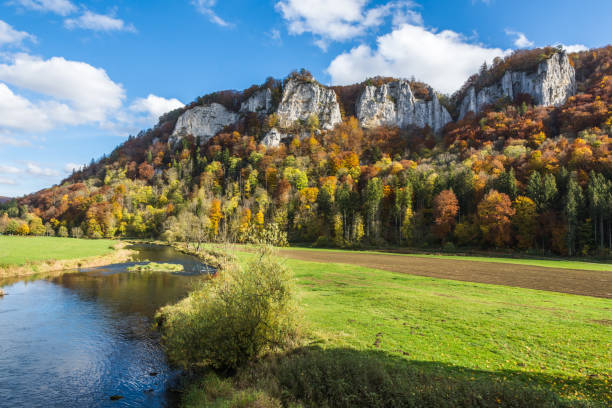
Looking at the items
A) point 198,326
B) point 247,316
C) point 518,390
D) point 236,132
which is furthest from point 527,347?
point 236,132

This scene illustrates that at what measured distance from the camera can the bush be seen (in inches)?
534

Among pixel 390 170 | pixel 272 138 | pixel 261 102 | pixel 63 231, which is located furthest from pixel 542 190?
pixel 261 102

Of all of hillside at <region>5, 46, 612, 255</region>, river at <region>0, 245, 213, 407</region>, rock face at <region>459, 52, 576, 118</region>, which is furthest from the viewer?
rock face at <region>459, 52, 576, 118</region>

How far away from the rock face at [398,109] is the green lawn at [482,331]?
15219cm

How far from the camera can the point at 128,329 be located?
2091cm

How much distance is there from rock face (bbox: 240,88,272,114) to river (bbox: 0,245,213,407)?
173m

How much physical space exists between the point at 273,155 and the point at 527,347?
5664 inches

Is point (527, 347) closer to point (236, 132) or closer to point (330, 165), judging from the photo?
point (330, 165)

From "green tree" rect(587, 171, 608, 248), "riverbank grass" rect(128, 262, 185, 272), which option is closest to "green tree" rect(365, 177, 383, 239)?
"green tree" rect(587, 171, 608, 248)

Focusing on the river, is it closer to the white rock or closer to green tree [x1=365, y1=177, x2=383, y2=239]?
green tree [x1=365, y1=177, x2=383, y2=239]

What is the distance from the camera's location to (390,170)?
355 feet

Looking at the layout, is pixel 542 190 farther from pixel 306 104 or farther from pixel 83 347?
pixel 306 104

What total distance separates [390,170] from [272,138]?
257ft

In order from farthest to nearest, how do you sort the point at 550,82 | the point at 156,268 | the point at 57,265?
the point at 550,82 → the point at 156,268 → the point at 57,265
